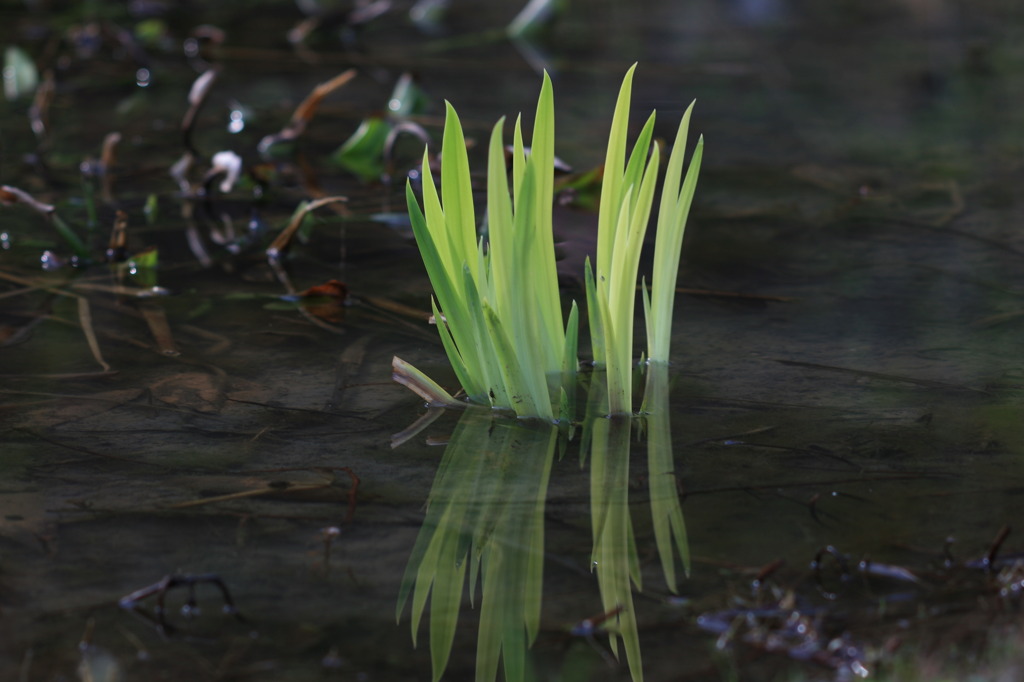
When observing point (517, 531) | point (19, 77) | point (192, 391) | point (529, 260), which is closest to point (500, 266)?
point (529, 260)

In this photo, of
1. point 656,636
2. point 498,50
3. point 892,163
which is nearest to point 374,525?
point 656,636

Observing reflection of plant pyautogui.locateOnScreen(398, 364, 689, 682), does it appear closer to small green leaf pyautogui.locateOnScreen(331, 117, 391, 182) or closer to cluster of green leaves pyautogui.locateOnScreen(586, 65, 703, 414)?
cluster of green leaves pyautogui.locateOnScreen(586, 65, 703, 414)

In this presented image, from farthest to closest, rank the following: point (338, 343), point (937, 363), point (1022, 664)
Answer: point (338, 343)
point (937, 363)
point (1022, 664)

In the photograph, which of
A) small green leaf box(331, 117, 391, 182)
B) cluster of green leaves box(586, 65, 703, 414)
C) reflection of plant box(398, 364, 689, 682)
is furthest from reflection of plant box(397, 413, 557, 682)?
small green leaf box(331, 117, 391, 182)

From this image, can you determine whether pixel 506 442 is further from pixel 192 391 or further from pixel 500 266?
pixel 192 391

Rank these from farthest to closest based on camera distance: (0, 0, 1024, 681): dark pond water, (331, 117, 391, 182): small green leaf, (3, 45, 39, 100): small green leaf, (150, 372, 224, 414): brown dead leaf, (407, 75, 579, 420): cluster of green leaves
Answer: (3, 45, 39, 100): small green leaf
(331, 117, 391, 182): small green leaf
(150, 372, 224, 414): brown dead leaf
(407, 75, 579, 420): cluster of green leaves
(0, 0, 1024, 681): dark pond water

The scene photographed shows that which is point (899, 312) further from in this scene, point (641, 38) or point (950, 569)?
point (641, 38)
